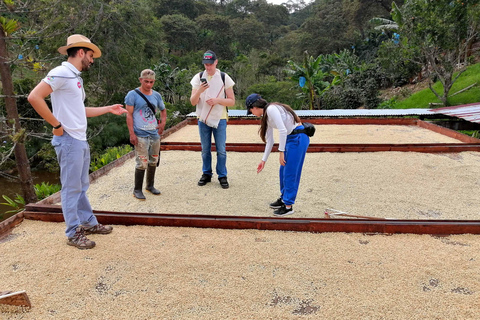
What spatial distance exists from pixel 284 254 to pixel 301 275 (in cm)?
24

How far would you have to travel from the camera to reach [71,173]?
2127 mm

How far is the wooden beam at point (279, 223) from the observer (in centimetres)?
247

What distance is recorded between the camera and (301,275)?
6.65 ft

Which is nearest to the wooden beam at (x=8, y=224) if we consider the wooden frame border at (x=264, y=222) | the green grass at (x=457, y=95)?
the wooden frame border at (x=264, y=222)

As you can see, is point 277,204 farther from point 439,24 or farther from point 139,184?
point 439,24

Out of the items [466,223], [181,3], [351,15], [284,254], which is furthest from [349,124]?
[181,3]

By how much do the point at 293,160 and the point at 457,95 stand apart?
12.3 m

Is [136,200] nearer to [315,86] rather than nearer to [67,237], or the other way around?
[67,237]

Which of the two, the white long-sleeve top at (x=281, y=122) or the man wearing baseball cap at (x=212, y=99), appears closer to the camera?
the white long-sleeve top at (x=281, y=122)

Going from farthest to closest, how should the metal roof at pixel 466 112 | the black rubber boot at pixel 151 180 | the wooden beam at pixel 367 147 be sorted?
the metal roof at pixel 466 112, the wooden beam at pixel 367 147, the black rubber boot at pixel 151 180

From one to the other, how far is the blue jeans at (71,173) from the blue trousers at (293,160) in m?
1.50

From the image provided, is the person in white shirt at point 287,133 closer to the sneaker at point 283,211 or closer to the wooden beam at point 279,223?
the sneaker at point 283,211

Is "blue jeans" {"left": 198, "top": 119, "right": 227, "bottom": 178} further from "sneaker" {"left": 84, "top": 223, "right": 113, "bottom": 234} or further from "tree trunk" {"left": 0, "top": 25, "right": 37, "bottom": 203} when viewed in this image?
"tree trunk" {"left": 0, "top": 25, "right": 37, "bottom": 203}

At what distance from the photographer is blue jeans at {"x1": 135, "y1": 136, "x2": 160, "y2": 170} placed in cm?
319
